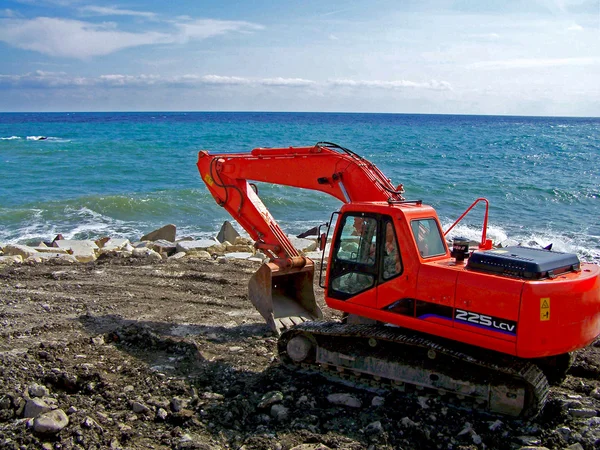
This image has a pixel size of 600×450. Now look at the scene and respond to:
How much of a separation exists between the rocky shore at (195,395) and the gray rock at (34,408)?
1 cm

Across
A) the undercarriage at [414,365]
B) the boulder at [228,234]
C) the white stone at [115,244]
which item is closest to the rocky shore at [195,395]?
the undercarriage at [414,365]

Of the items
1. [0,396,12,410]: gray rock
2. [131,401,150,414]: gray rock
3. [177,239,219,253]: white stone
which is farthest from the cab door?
[177,239,219,253]: white stone

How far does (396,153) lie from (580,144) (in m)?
21.5

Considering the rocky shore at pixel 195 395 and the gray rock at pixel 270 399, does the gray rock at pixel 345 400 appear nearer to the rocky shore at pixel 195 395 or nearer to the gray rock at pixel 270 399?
the rocky shore at pixel 195 395

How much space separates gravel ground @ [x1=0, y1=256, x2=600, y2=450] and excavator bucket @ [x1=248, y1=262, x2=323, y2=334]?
0.99 feet

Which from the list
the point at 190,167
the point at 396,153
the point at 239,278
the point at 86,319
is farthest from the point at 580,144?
the point at 86,319

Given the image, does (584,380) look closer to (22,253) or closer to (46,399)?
(46,399)

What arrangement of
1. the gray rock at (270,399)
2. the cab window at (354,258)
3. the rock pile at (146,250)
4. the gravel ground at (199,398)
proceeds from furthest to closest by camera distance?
the rock pile at (146,250) < the cab window at (354,258) < the gray rock at (270,399) < the gravel ground at (199,398)

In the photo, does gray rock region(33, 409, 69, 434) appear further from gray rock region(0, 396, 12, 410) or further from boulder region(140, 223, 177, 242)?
boulder region(140, 223, 177, 242)

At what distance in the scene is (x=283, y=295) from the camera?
917cm

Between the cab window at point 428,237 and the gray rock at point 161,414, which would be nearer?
the gray rock at point 161,414

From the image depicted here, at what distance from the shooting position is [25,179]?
1148 inches

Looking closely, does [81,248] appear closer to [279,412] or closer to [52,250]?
[52,250]

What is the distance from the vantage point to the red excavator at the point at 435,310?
600cm
